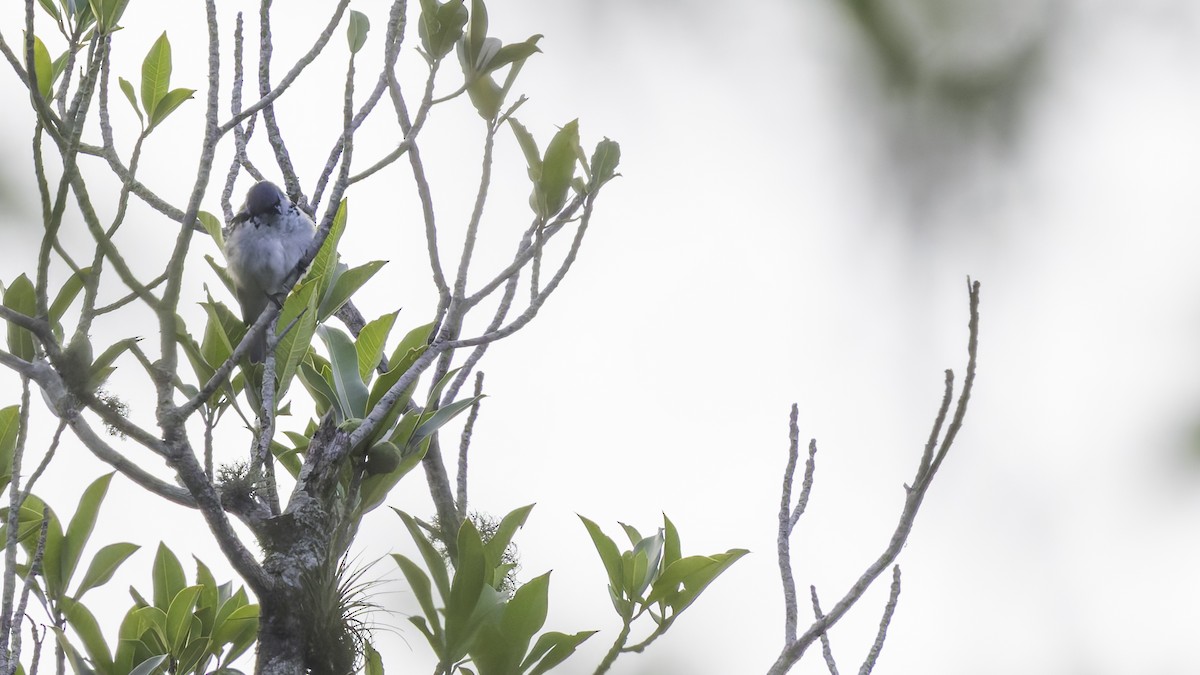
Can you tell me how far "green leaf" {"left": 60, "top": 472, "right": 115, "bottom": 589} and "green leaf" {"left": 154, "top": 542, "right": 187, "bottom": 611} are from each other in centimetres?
19

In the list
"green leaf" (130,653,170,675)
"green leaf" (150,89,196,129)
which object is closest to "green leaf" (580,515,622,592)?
"green leaf" (130,653,170,675)

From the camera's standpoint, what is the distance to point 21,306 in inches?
95.7

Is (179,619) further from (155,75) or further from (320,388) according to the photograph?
(155,75)

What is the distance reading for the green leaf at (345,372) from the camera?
7.56 feet

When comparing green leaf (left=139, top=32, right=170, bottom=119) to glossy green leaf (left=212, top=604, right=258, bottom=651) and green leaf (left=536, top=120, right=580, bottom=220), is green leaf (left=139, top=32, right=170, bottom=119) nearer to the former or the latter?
green leaf (left=536, top=120, right=580, bottom=220)

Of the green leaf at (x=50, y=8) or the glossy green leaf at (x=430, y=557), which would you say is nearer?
the glossy green leaf at (x=430, y=557)

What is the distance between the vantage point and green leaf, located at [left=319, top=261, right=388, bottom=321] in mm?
2521

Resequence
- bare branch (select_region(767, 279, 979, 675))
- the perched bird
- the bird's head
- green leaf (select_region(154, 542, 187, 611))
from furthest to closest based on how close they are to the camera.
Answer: the bird's head, the perched bird, green leaf (select_region(154, 542, 187, 611)), bare branch (select_region(767, 279, 979, 675))

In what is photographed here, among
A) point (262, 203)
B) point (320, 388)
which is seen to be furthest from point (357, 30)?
point (262, 203)

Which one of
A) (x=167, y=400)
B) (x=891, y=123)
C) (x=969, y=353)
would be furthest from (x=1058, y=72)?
(x=167, y=400)

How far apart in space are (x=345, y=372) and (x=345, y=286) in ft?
0.81

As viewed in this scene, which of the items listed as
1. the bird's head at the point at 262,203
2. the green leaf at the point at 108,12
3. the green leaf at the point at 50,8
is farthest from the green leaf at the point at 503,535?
the bird's head at the point at 262,203

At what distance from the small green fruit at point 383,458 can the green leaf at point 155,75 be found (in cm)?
107

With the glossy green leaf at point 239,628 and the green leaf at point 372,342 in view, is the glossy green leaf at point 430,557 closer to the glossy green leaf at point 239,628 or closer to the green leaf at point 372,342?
the green leaf at point 372,342
